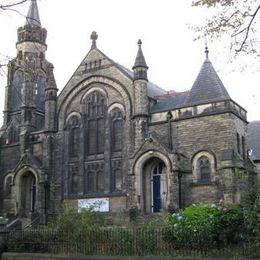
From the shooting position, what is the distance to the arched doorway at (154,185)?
101 feet

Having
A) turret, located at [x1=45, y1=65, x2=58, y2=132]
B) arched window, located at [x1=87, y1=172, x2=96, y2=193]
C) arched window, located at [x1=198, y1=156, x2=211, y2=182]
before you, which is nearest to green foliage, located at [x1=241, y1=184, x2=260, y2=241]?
arched window, located at [x1=198, y1=156, x2=211, y2=182]

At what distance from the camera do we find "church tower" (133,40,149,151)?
31.7m

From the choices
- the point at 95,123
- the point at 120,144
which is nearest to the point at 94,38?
the point at 95,123

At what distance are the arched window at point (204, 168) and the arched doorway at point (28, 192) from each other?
1459 cm

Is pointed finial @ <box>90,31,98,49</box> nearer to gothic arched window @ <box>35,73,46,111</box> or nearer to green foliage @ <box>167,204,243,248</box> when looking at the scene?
gothic arched window @ <box>35,73,46,111</box>

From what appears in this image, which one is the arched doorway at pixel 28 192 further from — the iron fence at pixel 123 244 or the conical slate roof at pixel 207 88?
the iron fence at pixel 123 244

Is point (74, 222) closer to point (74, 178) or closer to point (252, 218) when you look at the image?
point (252, 218)

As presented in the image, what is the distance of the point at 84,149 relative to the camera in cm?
3516

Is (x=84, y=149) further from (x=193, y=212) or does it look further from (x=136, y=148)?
(x=193, y=212)

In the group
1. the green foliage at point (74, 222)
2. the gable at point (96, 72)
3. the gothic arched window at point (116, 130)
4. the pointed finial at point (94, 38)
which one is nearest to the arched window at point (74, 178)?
the gothic arched window at point (116, 130)

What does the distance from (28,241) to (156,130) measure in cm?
1457

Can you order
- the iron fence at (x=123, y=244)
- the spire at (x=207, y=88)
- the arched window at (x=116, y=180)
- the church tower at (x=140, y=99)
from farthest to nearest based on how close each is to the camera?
1. the arched window at (x=116, y=180)
2. the church tower at (x=140, y=99)
3. the spire at (x=207, y=88)
4. the iron fence at (x=123, y=244)

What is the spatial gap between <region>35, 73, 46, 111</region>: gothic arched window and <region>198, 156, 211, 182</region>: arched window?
18913 mm

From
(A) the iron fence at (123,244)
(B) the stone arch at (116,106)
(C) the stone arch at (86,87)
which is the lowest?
(A) the iron fence at (123,244)
